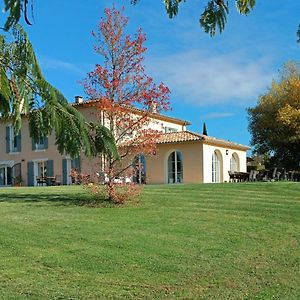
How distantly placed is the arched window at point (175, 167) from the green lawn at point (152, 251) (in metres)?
16.7

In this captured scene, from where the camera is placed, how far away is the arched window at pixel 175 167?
31828 millimetres

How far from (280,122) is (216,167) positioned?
597 cm

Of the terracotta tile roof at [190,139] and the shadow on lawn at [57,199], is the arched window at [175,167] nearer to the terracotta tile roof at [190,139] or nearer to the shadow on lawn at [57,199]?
Result: the terracotta tile roof at [190,139]

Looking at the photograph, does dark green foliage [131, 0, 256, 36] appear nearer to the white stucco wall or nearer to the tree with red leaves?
the tree with red leaves

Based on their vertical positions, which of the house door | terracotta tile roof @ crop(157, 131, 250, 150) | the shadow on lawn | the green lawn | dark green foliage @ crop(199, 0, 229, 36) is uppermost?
terracotta tile roof @ crop(157, 131, 250, 150)

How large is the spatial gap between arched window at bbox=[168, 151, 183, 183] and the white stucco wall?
1.82 meters

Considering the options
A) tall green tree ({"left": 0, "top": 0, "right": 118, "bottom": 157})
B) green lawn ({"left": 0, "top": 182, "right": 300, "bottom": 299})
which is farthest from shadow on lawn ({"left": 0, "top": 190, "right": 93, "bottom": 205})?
tall green tree ({"left": 0, "top": 0, "right": 118, "bottom": 157})

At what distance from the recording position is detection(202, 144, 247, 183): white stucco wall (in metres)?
30.7

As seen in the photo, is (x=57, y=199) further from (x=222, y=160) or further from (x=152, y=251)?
(x=222, y=160)

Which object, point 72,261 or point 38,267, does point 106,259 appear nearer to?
point 72,261

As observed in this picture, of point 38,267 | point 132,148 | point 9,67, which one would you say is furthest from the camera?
point 132,148

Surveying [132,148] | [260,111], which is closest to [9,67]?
[132,148]

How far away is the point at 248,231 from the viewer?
10648 mm

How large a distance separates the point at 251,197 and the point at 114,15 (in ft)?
25.6
